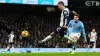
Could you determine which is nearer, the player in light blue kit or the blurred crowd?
the player in light blue kit

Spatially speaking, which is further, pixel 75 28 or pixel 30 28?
pixel 30 28

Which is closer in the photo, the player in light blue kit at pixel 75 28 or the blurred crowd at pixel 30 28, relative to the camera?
the player in light blue kit at pixel 75 28

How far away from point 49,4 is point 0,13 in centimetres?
551

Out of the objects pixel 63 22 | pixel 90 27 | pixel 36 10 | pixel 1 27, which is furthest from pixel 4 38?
pixel 63 22

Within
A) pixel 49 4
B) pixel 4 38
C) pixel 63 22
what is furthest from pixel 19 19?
pixel 63 22

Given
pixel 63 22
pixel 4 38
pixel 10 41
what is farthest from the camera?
pixel 4 38

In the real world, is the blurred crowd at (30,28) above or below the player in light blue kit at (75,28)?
below

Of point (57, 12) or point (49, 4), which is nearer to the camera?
point (49, 4)

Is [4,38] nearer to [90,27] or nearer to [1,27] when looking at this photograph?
[1,27]

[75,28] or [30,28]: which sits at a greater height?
[75,28]

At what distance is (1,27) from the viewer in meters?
34.6

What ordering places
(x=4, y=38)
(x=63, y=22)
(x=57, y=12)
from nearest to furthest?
(x=63, y=22) < (x=4, y=38) < (x=57, y=12)

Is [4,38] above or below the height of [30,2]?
below

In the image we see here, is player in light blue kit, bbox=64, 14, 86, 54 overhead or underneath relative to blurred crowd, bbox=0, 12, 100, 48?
overhead
